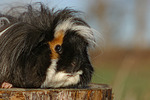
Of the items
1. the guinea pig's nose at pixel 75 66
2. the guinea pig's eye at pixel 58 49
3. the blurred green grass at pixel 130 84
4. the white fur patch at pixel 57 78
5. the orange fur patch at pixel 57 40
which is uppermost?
the orange fur patch at pixel 57 40

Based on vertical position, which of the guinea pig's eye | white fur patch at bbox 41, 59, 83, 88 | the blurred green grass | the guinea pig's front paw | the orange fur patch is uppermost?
the orange fur patch

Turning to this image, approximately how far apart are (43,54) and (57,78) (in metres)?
0.28

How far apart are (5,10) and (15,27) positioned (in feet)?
3.53

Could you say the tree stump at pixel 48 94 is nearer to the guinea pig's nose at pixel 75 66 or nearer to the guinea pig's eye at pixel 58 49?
the guinea pig's nose at pixel 75 66

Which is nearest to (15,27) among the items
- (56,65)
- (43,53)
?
(43,53)

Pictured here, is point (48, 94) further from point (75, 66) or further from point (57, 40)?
point (57, 40)

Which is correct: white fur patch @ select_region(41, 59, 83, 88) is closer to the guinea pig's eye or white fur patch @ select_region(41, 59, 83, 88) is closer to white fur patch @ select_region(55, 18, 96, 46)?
the guinea pig's eye

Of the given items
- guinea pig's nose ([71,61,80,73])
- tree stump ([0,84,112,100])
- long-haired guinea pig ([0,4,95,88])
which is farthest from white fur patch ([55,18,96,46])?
tree stump ([0,84,112,100])

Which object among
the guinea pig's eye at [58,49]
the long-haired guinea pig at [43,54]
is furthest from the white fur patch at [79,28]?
the guinea pig's eye at [58,49]

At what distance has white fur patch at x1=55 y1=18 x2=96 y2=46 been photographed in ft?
9.45

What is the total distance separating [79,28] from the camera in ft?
9.86

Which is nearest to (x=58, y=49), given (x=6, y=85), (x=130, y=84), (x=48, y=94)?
(x=48, y=94)

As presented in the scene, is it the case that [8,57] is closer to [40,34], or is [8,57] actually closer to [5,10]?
[40,34]

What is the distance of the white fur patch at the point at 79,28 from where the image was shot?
288 centimetres
